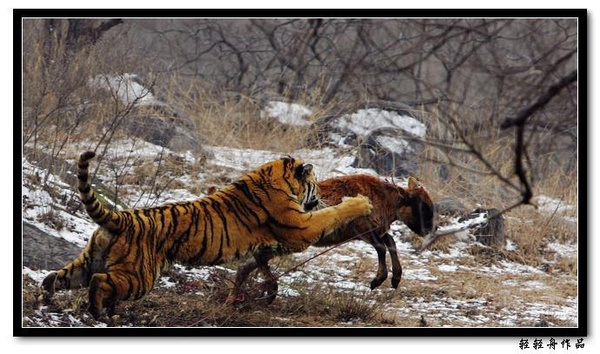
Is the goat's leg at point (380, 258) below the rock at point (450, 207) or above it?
below

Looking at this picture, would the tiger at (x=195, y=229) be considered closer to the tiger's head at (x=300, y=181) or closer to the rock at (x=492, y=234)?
the tiger's head at (x=300, y=181)

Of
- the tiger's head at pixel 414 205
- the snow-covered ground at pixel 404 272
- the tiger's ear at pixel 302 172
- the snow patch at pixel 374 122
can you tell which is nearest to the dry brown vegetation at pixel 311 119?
the snow-covered ground at pixel 404 272

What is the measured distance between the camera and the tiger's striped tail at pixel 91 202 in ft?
17.0

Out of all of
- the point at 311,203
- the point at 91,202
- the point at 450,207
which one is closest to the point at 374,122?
the point at 450,207

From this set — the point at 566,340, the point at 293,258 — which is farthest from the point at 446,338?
the point at 293,258

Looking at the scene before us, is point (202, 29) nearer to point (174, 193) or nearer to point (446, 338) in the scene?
point (174, 193)

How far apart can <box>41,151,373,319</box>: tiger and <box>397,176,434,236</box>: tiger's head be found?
0.86 metres

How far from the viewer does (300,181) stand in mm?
6363

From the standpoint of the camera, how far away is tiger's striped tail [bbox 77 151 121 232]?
5191mm

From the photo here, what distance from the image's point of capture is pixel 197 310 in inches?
249

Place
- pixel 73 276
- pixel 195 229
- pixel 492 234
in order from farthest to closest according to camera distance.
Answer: pixel 492 234 → pixel 195 229 → pixel 73 276

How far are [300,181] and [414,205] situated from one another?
1261mm

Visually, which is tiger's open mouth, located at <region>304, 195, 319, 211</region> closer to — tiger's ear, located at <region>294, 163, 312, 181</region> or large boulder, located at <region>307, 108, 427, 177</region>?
tiger's ear, located at <region>294, 163, 312, 181</region>

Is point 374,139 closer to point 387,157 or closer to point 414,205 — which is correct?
point 387,157
